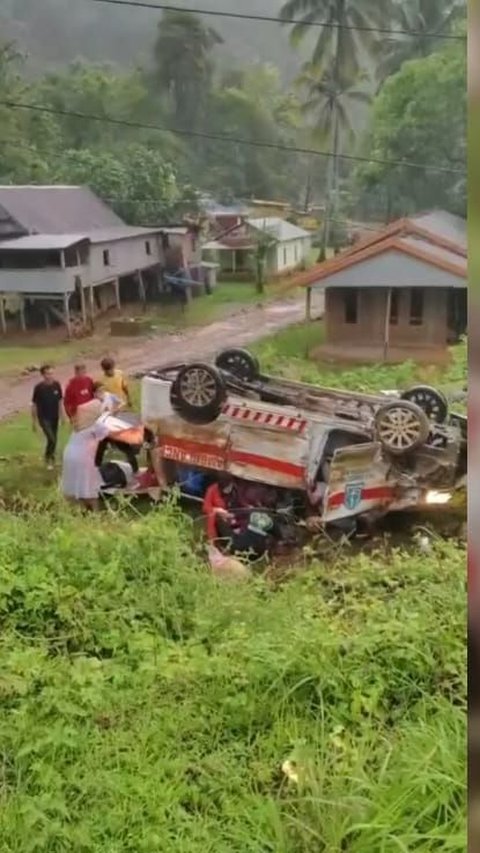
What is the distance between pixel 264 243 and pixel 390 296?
236mm

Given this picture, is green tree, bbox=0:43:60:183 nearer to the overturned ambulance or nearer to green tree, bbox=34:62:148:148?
green tree, bbox=34:62:148:148

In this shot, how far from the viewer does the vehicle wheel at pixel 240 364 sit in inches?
64.8

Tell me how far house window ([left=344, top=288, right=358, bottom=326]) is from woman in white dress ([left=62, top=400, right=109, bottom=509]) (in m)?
0.49

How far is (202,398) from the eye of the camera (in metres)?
1.69

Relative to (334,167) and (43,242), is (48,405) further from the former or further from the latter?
(334,167)

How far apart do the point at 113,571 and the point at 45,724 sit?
38 centimetres

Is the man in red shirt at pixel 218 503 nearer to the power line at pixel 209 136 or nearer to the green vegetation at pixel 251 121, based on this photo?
the green vegetation at pixel 251 121

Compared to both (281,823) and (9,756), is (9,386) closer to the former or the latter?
(9,756)

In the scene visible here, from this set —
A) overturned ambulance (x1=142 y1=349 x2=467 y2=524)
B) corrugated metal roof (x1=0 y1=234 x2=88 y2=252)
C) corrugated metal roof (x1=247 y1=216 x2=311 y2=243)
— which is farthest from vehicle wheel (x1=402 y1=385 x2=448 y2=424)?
corrugated metal roof (x1=0 y1=234 x2=88 y2=252)

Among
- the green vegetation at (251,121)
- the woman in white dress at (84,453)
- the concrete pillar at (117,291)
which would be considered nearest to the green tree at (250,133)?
the green vegetation at (251,121)

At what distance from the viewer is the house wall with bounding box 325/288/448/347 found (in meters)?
1.50

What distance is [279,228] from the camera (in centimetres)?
153

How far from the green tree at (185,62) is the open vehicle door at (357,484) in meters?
0.65

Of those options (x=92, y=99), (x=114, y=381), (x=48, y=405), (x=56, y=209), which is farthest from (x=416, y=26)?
(x=48, y=405)
